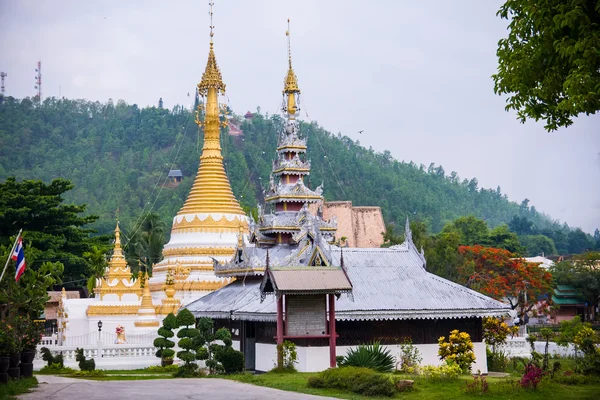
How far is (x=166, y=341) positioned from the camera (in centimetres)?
3422

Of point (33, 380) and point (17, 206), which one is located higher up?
point (17, 206)

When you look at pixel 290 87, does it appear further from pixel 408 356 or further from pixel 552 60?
pixel 552 60

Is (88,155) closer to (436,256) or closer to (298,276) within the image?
(436,256)

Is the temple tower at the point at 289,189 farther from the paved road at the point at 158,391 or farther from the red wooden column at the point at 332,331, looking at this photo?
the paved road at the point at 158,391

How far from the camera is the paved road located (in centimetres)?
2089

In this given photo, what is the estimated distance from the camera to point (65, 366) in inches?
1412

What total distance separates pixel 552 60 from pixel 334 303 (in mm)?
11996

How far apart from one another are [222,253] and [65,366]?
1770 cm

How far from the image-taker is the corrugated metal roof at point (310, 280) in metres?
27.4

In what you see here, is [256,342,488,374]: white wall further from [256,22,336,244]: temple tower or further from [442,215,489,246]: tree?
[442,215,489,246]: tree

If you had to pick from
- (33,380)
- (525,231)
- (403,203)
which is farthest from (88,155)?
(33,380)

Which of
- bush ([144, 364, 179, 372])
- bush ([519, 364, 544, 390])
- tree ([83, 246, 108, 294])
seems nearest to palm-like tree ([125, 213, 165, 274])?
tree ([83, 246, 108, 294])

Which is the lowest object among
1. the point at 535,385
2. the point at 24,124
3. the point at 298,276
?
the point at 535,385

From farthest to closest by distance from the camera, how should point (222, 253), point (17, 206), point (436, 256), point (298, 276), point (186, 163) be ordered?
point (186, 163)
point (17, 206)
point (436, 256)
point (222, 253)
point (298, 276)
